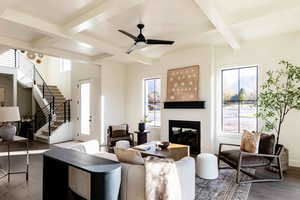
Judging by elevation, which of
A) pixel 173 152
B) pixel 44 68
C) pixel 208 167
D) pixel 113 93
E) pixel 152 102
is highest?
pixel 44 68

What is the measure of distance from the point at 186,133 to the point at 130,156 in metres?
3.57

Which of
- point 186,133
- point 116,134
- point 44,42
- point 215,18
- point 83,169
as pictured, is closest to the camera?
point 83,169

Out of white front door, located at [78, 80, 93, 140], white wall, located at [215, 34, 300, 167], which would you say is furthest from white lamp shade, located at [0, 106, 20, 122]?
white wall, located at [215, 34, 300, 167]

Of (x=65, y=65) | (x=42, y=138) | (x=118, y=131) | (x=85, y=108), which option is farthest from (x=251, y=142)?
(x=65, y=65)

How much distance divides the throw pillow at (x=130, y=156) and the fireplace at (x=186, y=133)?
3.37m

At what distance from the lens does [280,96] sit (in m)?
3.88

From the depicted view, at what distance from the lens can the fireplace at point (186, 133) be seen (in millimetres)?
5348

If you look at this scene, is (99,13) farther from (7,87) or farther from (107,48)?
(7,87)

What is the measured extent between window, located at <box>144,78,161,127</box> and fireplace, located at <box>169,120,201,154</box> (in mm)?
914

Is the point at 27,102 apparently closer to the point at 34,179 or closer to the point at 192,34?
the point at 34,179

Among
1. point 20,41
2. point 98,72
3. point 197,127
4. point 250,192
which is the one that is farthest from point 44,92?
point 250,192

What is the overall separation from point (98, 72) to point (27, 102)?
15.1 ft

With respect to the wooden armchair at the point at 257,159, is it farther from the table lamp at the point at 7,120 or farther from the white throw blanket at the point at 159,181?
the table lamp at the point at 7,120

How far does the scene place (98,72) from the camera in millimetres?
6676
